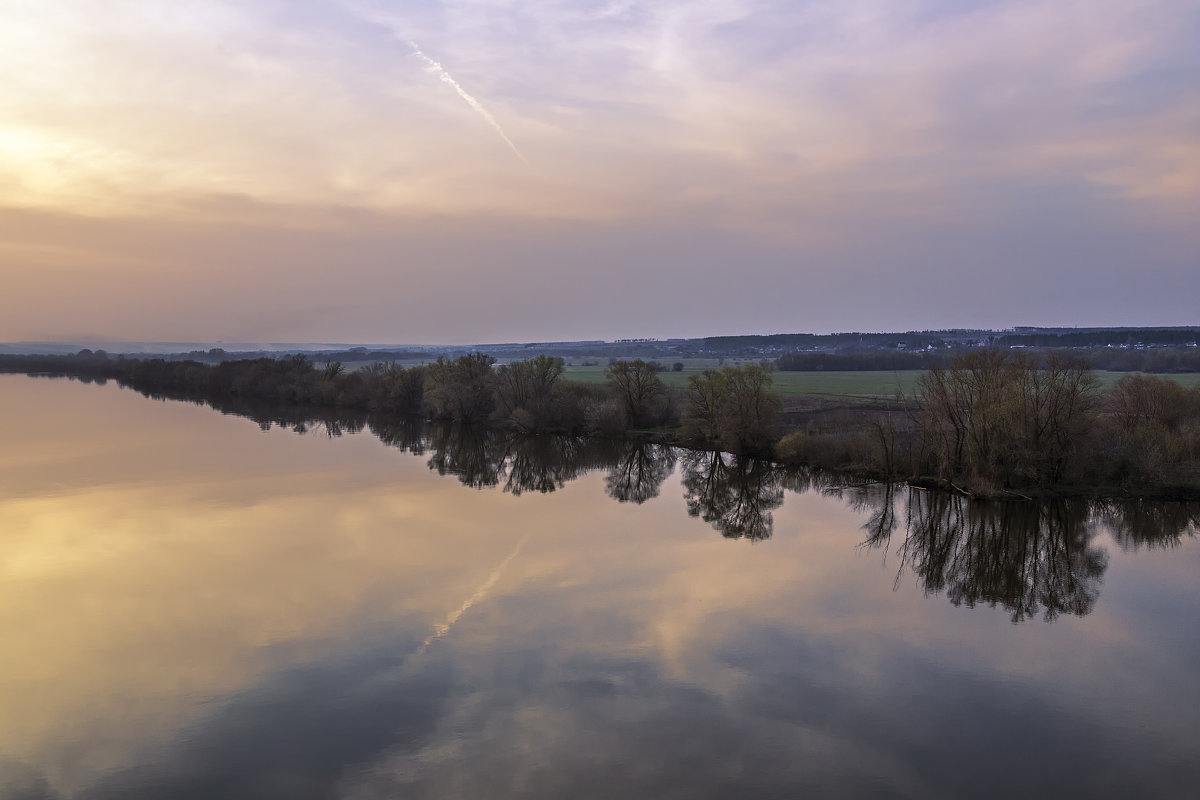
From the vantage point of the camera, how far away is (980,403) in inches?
998

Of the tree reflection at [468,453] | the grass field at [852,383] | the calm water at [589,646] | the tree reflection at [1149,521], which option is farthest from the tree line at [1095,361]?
the calm water at [589,646]

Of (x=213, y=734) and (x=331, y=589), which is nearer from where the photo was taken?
(x=213, y=734)

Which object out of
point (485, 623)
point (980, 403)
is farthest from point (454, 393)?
point (485, 623)

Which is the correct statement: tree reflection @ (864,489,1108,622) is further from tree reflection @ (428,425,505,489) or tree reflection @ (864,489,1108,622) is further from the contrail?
tree reflection @ (428,425,505,489)

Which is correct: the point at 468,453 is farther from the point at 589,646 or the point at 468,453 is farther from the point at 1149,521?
the point at 1149,521

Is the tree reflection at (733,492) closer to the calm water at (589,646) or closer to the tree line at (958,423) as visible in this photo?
the calm water at (589,646)

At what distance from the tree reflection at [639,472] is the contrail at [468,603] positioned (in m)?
8.16

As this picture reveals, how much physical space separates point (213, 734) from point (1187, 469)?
28.4 m

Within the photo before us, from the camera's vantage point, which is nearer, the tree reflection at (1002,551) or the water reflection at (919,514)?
the tree reflection at (1002,551)

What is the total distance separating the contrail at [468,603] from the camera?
45.3 ft

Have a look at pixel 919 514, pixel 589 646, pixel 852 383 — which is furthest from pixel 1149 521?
pixel 852 383

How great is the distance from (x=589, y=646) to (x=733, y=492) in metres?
14.9

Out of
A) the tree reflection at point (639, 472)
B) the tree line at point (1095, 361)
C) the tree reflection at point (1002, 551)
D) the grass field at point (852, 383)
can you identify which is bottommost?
the tree reflection at point (1002, 551)

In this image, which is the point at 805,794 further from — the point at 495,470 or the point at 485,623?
the point at 495,470
